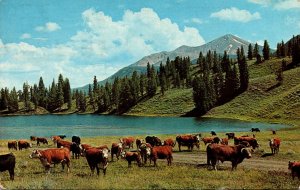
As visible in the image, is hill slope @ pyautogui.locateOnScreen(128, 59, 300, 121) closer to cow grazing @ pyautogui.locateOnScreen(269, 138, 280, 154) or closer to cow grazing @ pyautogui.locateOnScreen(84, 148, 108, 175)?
cow grazing @ pyautogui.locateOnScreen(269, 138, 280, 154)

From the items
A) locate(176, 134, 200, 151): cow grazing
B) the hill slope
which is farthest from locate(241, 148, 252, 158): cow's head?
the hill slope

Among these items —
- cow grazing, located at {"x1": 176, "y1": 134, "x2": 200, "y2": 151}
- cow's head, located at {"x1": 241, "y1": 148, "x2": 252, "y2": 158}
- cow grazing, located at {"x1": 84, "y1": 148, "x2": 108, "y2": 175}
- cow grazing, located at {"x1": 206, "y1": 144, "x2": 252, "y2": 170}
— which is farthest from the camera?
cow grazing, located at {"x1": 176, "y1": 134, "x2": 200, "y2": 151}

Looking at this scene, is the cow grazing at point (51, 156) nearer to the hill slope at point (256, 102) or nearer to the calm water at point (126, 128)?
the calm water at point (126, 128)

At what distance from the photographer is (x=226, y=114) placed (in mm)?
149625

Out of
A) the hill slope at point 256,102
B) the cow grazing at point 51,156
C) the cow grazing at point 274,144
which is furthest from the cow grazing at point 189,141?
the hill slope at point 256,102

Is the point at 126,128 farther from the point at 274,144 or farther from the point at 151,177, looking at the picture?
the point at 151,177

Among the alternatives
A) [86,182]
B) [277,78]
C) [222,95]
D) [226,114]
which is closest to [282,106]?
[226,114]

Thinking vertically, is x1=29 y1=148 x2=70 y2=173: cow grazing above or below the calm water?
above

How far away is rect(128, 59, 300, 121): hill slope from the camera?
131750 millimetres

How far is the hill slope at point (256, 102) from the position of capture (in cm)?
Result: 13175

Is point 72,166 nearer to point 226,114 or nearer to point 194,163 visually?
point 194,163

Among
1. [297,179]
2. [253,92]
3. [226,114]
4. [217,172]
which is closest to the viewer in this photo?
[297,179]

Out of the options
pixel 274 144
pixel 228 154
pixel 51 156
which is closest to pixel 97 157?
pixel 51 156

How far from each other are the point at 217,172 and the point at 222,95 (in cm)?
15216
